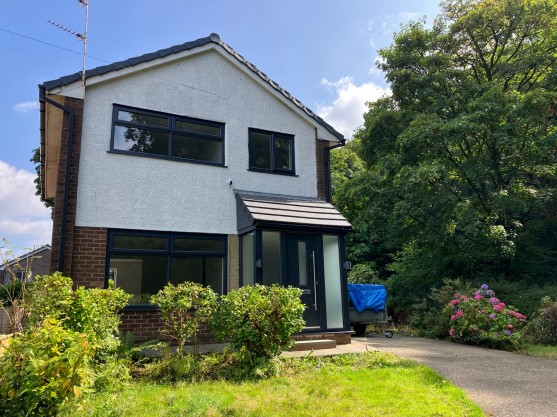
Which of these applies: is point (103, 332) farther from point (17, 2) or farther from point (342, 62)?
point (342, 62)

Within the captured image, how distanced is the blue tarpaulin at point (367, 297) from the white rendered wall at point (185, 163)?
3092 mm

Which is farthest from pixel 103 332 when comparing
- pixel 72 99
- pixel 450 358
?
pixel 450 358

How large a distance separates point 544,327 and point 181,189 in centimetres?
978

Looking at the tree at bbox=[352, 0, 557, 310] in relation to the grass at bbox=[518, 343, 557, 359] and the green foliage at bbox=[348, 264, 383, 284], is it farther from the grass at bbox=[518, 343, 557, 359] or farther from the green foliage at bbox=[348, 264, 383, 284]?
the grass at bbox=[518, 343, 557, 359]

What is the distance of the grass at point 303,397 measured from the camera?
4.82 meters

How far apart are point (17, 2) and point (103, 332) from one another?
774 cm

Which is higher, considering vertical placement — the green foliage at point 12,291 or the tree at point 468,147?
the tree at point 468,147

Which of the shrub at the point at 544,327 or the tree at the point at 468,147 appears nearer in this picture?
the shrub at the point at 544,327

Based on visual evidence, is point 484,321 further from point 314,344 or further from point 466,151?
point 466,151

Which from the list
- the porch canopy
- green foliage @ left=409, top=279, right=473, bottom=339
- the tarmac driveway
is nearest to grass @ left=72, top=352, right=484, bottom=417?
the tarmac driveway

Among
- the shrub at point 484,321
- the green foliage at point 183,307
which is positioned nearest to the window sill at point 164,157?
the green foliage at point 183,307

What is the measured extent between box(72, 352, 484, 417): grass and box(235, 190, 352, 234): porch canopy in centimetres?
330

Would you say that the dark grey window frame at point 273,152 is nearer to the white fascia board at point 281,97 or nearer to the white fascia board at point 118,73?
the white fascia board at point 281,97

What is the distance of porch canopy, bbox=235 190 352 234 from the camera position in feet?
29.7
